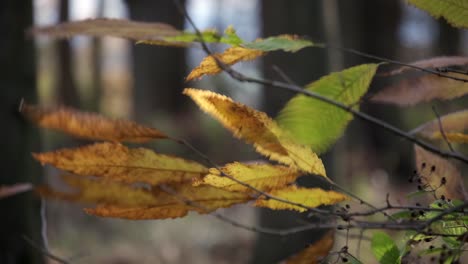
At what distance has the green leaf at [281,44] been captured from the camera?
62 cm

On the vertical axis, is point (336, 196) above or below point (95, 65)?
above

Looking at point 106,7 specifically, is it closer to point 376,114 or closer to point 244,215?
point 376,114

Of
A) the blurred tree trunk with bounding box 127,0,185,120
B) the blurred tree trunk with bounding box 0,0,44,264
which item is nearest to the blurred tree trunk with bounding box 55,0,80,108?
the blurred tree trunk with bounding box 127,0,185,120

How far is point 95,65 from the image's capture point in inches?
705

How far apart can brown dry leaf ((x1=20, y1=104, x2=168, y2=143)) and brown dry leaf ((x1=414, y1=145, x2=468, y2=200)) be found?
36cm

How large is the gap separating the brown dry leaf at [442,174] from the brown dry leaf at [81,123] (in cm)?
36

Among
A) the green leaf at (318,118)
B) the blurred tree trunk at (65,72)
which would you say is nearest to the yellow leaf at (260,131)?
the green leaf at (318,118)

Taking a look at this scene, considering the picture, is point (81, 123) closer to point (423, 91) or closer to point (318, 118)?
point (318, 118)

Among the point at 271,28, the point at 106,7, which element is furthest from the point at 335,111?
the point at 106,7

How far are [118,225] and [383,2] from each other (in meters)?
7.73

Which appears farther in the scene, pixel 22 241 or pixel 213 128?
pixel 213 128

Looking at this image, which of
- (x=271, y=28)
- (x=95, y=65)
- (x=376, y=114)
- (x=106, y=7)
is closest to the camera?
(x=271, y=28)

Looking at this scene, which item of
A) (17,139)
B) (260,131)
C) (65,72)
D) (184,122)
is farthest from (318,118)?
(65,72)

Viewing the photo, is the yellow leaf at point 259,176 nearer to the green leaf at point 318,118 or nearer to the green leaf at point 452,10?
the green leaf at point 318,118
